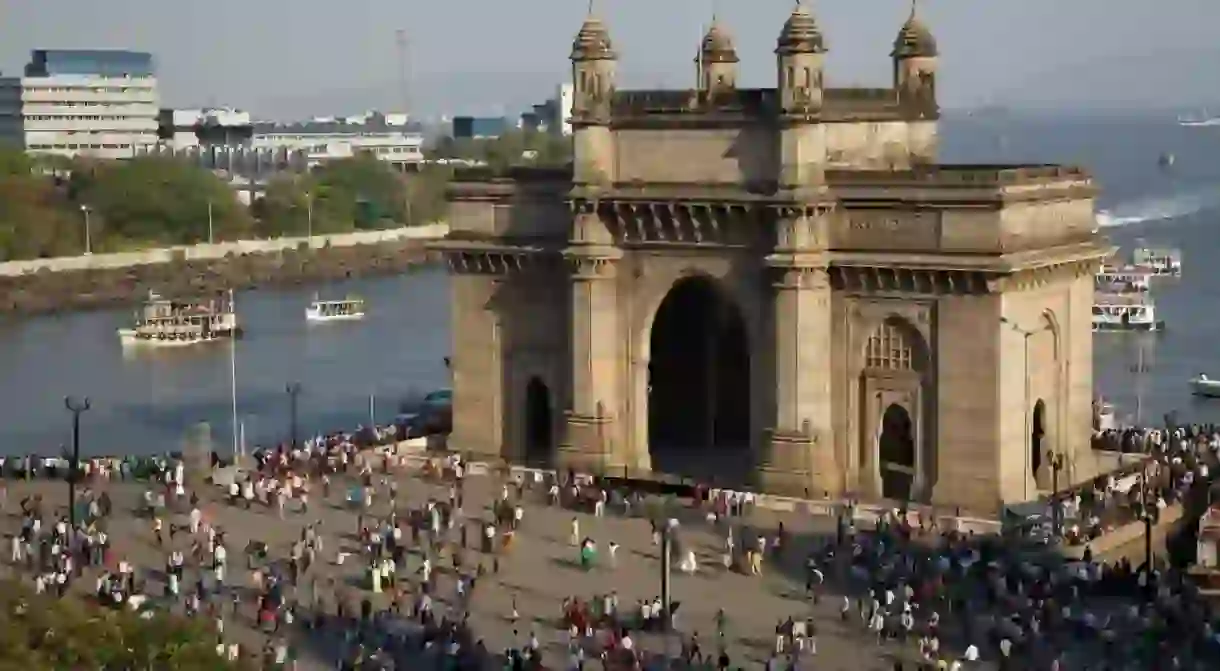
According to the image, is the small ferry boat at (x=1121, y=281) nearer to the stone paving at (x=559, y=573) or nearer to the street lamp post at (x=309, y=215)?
the stone paving at (x=559, y=573)

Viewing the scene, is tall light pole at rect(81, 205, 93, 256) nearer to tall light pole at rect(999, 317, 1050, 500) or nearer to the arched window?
the arched window

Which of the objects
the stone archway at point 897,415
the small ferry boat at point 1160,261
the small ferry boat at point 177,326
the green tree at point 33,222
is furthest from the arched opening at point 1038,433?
the green tree at point 33,222

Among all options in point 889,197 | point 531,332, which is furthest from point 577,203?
point 889,197

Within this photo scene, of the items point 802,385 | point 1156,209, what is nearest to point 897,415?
point 802,385

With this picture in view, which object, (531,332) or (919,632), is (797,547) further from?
(531,332)

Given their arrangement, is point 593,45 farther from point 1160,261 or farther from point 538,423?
point 1160,261

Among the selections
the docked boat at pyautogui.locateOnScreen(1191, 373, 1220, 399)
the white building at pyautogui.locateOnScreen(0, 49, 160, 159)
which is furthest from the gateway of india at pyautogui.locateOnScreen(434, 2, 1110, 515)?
the white building at pyautogui.locateOnScreen(0, 49, 160, 159)
